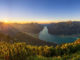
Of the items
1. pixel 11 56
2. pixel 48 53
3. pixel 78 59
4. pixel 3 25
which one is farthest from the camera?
pixel 3 25

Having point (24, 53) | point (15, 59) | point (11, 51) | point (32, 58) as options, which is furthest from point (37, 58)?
point (11, 51)

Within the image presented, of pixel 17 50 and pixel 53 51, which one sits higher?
pixel 17 50

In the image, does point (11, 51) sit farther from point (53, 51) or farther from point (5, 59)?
point (53, 51)

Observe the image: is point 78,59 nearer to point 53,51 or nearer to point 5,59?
point 53,51

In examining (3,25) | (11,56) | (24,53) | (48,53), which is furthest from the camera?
(3,25)

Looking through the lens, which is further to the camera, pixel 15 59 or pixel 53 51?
pixel 53 51

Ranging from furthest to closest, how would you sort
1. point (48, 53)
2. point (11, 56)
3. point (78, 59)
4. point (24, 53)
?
point (48, 53)
point (24, 53)
point (11, 56)
point (78, 59)

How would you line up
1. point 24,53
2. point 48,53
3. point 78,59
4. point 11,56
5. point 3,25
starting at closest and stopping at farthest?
point 78,59
point 11,56
point 24,53
point 48,53
point 3,25

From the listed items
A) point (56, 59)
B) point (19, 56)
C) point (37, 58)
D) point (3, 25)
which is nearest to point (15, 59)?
point (19, 56)

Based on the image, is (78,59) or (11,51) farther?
(11,51)
